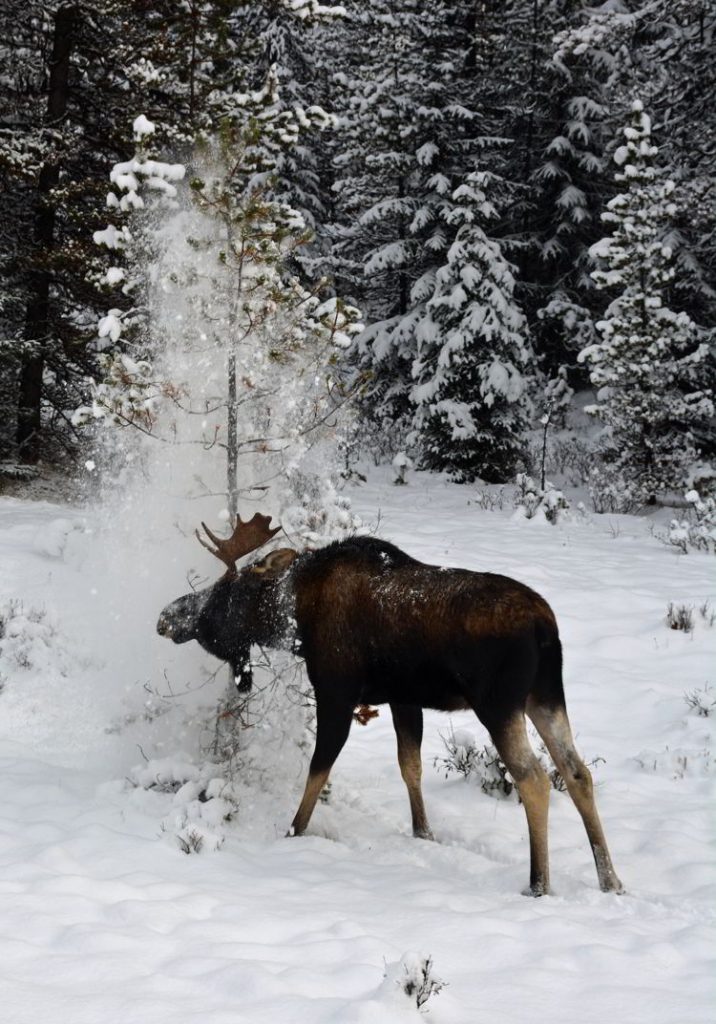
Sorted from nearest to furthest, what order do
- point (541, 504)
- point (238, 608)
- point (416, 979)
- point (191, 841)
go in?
point (416, 979) → point (191, 841) → point (238, 608) → point (541, 504)

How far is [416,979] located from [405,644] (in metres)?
1.85

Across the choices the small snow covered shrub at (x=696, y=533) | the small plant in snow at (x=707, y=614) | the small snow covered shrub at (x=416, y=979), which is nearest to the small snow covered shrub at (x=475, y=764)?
the small snow covered shrub at (x=416, y=979)

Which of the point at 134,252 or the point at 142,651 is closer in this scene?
the point at 142,651

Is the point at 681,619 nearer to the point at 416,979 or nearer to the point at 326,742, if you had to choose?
the point at 326,742

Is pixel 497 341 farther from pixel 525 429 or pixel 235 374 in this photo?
pixel 235 374

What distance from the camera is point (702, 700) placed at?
6727mm

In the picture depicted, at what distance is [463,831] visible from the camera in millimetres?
5160

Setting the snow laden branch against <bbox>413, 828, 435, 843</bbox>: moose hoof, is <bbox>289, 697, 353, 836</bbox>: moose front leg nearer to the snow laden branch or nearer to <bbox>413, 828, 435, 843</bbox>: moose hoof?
<bbox>413, 828, 435, 843</bbox>: moose hoof

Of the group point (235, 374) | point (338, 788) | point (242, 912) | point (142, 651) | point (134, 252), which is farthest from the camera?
point (134, 252)

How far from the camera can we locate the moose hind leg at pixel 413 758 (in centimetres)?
508

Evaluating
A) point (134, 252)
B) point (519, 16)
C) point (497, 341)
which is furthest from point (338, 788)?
point (519, 16)

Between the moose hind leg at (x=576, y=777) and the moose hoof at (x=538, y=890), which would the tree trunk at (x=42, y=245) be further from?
the moose hoof at (x=538, y=890)

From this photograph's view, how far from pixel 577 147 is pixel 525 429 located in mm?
9824

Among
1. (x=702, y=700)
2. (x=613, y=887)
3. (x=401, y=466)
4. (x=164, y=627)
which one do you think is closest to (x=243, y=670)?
(x=164, y=627)
